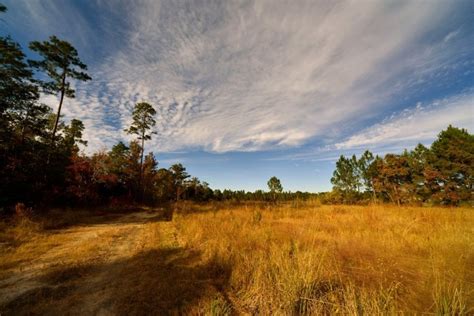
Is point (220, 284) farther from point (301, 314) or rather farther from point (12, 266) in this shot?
point (12, 266)

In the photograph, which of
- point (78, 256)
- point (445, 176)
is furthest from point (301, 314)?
point (445, 176)

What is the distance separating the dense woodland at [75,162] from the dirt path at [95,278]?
8.54m

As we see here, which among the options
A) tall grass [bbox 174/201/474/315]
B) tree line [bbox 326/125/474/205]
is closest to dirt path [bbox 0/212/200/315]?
tall grass [bbox 174/201/474/315]

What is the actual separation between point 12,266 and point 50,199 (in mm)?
11645

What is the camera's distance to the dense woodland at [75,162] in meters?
11.0

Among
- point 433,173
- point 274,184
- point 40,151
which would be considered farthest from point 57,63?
point 274,184

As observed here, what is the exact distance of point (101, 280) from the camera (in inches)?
139

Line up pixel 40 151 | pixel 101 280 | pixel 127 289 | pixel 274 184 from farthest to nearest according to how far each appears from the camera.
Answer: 1. pixel 274 184
2. pixel 40 151
3. pixel 101 280
4. pixel 127 289

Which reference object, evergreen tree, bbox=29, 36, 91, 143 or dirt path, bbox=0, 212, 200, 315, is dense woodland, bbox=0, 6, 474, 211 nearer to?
evergreen tree, bbox=29, 36, 91, 143

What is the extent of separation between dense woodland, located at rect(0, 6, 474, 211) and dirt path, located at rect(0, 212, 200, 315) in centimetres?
854

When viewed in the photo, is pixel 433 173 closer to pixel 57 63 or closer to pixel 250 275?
pixel 250 275

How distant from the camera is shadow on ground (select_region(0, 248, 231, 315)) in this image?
261cm

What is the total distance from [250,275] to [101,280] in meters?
2.77

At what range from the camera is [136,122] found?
82.5ft
